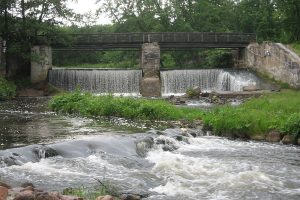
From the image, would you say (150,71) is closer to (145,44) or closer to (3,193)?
(145,44)

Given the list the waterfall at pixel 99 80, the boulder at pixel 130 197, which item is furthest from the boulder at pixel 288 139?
the waterfall at pixel 99 80

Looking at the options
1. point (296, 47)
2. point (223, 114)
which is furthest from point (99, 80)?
point (223, 114)

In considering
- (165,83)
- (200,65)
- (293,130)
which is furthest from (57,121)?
(200,65)

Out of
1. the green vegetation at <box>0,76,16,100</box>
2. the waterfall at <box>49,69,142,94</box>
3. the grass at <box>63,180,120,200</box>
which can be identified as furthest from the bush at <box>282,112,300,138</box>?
the waterfall at <box>49,69,142,94</box>

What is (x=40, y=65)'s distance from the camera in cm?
4178

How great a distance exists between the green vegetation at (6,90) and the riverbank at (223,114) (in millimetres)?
8533

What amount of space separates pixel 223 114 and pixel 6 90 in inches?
812

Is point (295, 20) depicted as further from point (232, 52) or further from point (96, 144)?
point (96, 144)

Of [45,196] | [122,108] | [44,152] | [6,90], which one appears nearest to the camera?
[45,196]

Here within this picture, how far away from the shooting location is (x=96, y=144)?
14867 millimetres

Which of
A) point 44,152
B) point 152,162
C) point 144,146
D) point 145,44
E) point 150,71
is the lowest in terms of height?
point 152,162

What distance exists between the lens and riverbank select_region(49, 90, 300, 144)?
17766 mm

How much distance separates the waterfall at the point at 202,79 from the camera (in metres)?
41.1

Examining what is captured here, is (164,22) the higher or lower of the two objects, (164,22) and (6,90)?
the higher
